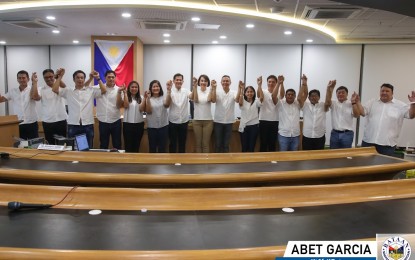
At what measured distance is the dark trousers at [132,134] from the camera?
4445mm

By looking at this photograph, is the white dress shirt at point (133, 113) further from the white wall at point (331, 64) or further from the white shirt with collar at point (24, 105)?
the white wall at point (331, 64)

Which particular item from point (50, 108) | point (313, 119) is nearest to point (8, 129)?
point (50, 108)

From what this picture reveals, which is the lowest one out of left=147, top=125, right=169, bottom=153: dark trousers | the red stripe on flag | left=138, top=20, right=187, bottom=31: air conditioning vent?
left=147, top=125, right=169, bottom=153: dark trousers

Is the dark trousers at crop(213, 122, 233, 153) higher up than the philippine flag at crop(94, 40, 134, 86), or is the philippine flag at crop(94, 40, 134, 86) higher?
the philippine flag at crop(94, 40, 134, 86)

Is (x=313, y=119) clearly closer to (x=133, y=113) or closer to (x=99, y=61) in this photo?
(x=133, y=113)

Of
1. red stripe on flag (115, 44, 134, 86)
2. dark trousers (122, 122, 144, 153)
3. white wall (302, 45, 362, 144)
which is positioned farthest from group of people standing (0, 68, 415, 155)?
white wall (302, 45, 362, 144)

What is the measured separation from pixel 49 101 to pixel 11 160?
2198mm

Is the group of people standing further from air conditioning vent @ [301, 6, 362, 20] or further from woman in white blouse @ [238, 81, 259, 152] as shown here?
air conditioning vent @ [301, 6, 362, 20]

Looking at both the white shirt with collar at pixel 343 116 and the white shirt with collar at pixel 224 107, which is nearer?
the white shirt with collar at pixel 343 116

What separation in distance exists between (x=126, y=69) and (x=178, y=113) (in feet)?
11.7

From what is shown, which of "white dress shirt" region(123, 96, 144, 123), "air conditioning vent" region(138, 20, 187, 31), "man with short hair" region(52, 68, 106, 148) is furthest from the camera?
"air conditioning vent" region(138, 20, 187, 31)

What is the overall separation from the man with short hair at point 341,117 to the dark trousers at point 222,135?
1477mm

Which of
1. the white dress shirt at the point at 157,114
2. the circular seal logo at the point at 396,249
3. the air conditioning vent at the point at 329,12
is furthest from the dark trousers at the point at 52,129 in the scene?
the circular seal logo at the point at 396,249

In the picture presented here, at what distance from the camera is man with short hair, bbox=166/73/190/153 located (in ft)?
14.5
